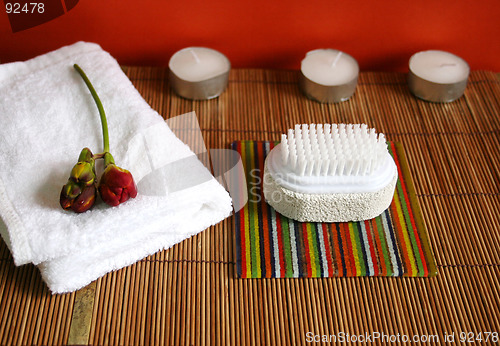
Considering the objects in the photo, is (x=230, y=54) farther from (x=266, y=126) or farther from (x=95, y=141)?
(x=95, y=141)

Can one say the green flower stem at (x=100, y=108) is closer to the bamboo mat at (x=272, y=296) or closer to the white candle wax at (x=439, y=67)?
the bamboo mat at (x=272, y=296)

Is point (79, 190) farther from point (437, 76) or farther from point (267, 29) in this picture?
point (437, 76)

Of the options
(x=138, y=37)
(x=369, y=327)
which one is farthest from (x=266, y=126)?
(x=369, y=327)

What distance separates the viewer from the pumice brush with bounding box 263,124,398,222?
0.76m

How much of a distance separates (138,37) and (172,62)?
100mm

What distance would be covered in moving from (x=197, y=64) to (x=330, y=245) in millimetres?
453

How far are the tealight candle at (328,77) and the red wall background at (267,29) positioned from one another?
0.06 m

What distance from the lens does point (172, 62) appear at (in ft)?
3.37

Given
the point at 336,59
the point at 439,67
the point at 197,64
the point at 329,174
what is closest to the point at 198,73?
the point at 197,64

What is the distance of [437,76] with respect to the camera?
1.04m

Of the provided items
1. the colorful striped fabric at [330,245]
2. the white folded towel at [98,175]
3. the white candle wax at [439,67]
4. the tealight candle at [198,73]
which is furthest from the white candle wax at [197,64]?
the white candle wax at [439,67]

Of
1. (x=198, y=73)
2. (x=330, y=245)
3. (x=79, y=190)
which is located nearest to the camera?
(x=79, y=190)

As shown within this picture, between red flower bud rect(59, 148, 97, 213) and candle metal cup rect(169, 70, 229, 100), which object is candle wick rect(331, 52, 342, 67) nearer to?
candle metal cup rect(169, 70, 229, 100)

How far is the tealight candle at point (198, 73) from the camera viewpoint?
1007 millimetres
